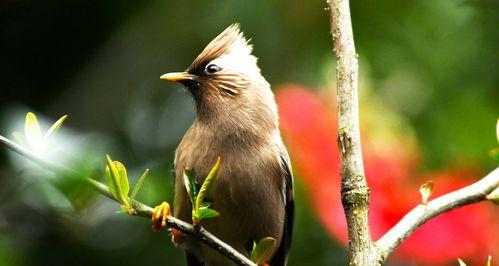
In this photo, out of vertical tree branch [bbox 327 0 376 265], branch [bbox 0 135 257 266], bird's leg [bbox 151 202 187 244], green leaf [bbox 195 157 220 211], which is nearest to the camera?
branch [bbox 0 135 257 266]

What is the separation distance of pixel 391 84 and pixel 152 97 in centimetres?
233

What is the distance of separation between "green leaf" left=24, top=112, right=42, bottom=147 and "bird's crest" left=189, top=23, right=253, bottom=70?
2258mm

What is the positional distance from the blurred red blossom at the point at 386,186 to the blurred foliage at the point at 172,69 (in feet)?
0.96

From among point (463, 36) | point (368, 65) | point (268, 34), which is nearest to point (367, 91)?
point (368, 65)

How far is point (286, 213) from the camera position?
512 centimetres

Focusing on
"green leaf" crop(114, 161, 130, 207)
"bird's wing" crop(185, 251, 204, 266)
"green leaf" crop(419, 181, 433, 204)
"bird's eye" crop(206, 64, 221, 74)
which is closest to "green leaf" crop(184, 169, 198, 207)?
"green leaf" crop(114, 161, 130, 207)

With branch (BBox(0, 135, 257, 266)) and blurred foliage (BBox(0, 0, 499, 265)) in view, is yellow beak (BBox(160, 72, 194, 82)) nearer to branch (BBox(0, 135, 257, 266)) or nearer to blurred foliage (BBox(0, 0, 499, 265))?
blurred foliage (BBox(0, 0, 499, 265))

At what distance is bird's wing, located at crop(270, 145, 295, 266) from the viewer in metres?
4.92

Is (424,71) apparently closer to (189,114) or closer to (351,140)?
(189,114)

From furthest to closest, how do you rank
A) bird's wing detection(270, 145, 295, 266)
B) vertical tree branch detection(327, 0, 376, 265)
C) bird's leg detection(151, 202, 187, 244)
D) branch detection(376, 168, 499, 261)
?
bird's wing detection(270, 145, 295, 266) < bird's leg detection(151, 202, 187, 244) < branch detection(376, 168, 499, 261) < vertical tree branch detection(327, 0, 376, 265)

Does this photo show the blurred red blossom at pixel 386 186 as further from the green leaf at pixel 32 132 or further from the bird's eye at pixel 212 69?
the green leaf at pixel 32 132

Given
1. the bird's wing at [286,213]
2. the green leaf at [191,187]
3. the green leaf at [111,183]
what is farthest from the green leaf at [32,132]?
the bird's wing at [286,213]

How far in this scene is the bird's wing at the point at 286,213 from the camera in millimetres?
4918

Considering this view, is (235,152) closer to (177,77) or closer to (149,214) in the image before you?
(177,77)
